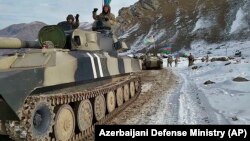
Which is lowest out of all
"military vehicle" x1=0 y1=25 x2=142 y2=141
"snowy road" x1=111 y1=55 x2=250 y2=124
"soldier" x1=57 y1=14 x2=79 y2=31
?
"snowy road" x1=111 y1=55 x2=250 y2=124

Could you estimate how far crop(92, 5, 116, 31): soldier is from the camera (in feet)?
43.4

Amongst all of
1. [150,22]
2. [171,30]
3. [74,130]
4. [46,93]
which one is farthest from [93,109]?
[150,22]

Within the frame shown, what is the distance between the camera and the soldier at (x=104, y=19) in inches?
520

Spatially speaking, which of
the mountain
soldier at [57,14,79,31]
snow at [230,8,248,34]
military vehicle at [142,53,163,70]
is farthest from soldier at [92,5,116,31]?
snow at [230,8,248,34]

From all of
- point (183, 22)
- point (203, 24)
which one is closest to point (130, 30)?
point (183, 22)

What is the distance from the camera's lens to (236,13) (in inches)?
4648

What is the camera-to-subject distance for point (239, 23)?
110 meters

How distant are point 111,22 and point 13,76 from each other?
24.3ft

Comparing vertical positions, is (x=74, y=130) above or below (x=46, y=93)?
below

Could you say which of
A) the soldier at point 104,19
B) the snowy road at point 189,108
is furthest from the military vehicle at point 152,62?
the soldier at point 104,19

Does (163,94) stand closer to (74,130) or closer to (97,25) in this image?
(97,25)

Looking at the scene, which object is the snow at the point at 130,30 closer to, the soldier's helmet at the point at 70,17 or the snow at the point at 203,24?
the snow at the point at 203,24

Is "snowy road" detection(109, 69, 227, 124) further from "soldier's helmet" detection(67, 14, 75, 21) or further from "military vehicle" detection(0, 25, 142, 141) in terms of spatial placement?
"soldier's helmet" detection(67, 14, 75, 21)

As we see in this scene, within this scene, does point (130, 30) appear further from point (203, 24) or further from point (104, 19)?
point (104, 19)
